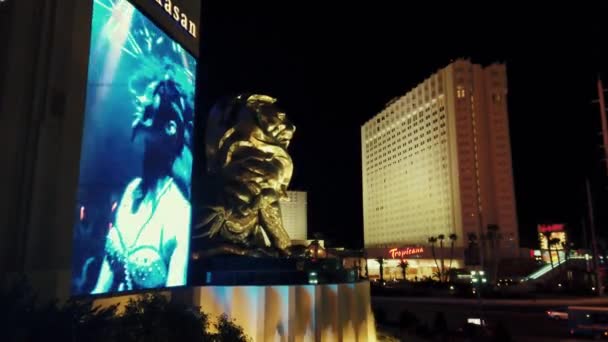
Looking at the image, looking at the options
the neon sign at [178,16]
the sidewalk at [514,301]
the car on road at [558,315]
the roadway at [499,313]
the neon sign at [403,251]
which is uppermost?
the neon sign at [178,16]

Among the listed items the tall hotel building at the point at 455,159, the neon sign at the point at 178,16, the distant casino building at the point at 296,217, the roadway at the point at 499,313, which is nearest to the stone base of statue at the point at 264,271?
the neon sign at the point at 178,16

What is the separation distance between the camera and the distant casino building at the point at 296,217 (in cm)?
8438

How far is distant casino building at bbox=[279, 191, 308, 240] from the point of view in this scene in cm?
8438

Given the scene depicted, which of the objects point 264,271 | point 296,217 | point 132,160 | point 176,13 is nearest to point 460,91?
point 296,217

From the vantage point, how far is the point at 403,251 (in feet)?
249

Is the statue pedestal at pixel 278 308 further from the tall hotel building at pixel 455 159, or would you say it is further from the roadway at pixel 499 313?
the tall hotel building at pixel 455 159

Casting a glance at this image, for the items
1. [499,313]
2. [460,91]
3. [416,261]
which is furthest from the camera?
[416,261]

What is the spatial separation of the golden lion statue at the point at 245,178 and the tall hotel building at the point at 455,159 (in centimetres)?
5271

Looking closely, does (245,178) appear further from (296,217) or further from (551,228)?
(551,228)

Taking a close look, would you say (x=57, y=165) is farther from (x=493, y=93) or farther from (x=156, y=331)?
(x=493, y=93)

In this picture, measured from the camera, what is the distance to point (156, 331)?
267 inches

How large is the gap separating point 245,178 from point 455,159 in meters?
59.9

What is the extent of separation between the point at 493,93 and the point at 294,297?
227 ft

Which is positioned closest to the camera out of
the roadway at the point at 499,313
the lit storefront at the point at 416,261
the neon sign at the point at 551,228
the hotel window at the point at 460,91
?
the roadway at the point at 499,313
